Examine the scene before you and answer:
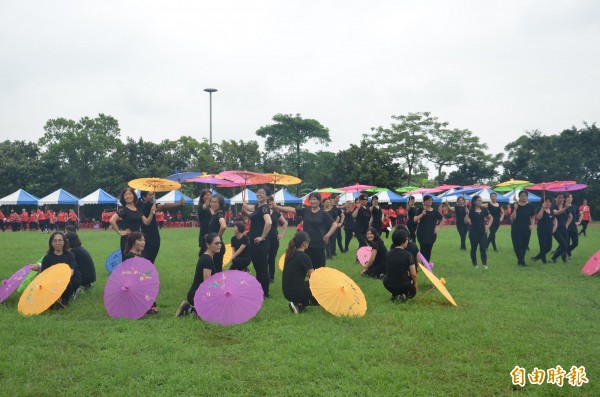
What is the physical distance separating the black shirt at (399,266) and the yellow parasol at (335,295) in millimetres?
991

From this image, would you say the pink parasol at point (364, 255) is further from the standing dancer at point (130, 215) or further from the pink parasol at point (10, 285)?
the pink parasol at point (10, 285)

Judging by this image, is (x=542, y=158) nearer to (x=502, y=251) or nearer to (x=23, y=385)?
(x=502, y=251)

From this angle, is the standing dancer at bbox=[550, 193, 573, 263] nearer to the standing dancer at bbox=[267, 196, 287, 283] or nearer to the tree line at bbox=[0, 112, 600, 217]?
the standing dancer at bbox=[267, 196, 287, 283]

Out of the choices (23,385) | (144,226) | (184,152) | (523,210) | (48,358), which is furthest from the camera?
(184,152)

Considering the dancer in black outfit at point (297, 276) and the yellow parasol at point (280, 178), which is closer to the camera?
the dancer in black outfit at point (297, 276)

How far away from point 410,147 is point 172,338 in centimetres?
4977

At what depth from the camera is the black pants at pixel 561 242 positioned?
42.4 feet

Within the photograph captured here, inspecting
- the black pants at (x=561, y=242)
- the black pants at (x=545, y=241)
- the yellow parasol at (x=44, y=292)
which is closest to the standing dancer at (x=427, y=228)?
the black pants at (x=545, y=241)

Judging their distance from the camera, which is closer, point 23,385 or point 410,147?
point 23,385

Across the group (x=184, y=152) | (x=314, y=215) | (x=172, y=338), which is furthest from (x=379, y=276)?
(x=184, y=152)

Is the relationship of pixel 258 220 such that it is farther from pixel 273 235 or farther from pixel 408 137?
pixel 408 137

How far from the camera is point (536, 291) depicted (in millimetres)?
8797

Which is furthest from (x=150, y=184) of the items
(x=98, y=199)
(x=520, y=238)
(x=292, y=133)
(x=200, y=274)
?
(x=292, y=133)

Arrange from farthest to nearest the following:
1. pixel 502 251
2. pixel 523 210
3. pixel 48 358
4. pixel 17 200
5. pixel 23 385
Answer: pixel 17 200
pixel 502 251
pixel 523 210
pixel 48 358
pixel 23 385
